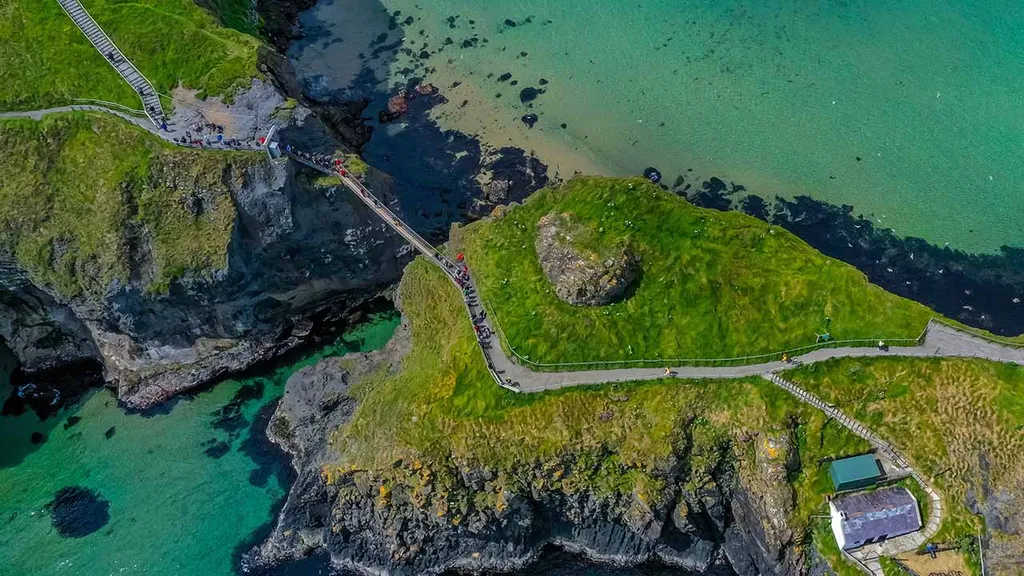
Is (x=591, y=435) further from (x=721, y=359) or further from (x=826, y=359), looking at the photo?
(x=826, y=359)

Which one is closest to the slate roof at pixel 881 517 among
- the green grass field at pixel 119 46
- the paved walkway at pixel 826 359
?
the paved walkway at pixel 826 359

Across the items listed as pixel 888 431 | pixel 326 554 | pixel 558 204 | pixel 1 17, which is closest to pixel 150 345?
pixel 326 554

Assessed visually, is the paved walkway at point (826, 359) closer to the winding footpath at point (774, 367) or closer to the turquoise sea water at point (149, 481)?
the winding footpath at point (774, 367)

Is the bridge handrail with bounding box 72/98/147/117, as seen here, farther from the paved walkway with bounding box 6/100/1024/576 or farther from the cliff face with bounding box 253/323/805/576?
the paved walkway with bounding box 6/100/1024/576

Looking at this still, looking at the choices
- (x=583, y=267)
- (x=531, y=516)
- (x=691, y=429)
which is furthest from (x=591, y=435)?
(x=583, y=267)

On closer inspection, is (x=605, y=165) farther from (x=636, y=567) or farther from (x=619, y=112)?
(x=636, y=567)
